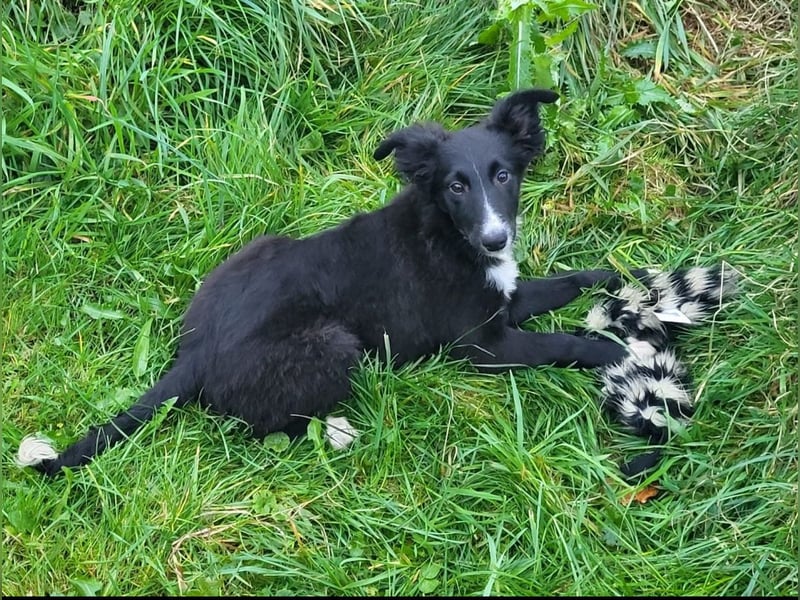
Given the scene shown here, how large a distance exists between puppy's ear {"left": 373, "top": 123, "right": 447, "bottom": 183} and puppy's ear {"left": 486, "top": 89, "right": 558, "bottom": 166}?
24 centimetres

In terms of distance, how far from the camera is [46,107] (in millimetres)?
4199

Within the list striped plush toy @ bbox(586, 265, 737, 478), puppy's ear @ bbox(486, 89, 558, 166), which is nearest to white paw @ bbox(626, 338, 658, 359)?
striped plush toy @ bbox(586, 265, 737, 478)

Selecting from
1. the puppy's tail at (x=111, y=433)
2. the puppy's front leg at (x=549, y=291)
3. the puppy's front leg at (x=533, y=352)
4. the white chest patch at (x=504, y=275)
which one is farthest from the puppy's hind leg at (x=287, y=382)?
the puppy's front leg at (x=549, y=291)

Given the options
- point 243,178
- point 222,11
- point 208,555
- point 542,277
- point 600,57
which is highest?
point 222,11

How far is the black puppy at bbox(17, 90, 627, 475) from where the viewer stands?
329 cm

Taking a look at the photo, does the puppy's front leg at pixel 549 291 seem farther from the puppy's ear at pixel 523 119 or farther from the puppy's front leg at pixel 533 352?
the puppy's ear at pixel 523 119

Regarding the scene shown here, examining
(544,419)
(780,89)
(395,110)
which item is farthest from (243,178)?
(780,89)

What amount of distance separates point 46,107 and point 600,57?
2.85 meters

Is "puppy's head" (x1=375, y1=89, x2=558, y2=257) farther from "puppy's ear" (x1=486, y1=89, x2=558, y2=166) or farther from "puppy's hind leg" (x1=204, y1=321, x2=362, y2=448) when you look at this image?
"puppy's hind leg" (x1=204, y1=321, x2=362, y2=448)

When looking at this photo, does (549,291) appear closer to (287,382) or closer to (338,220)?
(338,220)

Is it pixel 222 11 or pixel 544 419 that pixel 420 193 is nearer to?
pixel 544 419

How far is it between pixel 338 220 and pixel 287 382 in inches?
43.2

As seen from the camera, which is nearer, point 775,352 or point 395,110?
point 775,352

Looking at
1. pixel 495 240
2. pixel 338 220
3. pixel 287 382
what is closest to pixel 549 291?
pixel 495 240
